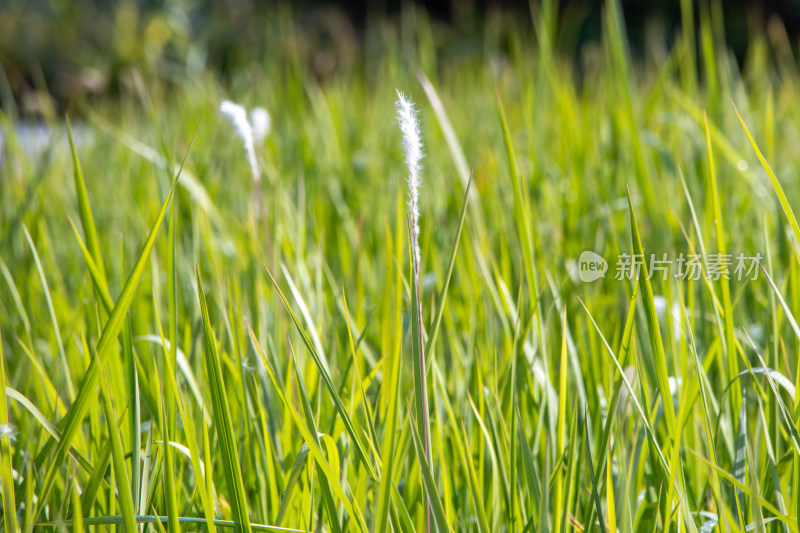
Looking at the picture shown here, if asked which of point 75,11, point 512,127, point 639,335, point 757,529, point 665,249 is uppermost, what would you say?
point 75,11

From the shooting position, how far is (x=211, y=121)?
1.98 m

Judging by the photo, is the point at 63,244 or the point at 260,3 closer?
the point at 63,244

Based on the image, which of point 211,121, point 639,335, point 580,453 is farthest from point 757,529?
point 211,121

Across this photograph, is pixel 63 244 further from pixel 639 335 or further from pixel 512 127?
pixel 512 127

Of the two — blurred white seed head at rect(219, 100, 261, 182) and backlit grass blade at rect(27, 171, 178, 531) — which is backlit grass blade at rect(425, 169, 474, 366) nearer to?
backlit grass blade at rect(27, 171, 178, 531)

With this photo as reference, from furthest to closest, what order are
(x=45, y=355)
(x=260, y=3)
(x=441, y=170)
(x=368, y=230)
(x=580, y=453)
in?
(x=260, y=3) < (x=441, y=170) < (x=368, y=230) < (x=45, y=355) < (x=580, y=453)

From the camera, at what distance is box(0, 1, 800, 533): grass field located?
1.59 feet

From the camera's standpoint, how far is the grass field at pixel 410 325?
1.59 feet

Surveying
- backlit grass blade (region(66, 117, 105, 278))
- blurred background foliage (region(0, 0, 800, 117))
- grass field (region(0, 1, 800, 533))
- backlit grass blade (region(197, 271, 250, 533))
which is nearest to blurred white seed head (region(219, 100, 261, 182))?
grass field (region(0, 1, 800, 533))

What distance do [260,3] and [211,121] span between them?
546cm

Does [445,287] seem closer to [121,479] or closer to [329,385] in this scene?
[329,385]

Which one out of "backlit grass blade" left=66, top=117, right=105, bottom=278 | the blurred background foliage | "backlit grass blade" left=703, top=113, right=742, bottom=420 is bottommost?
"backlit grass blade" left=703, top=113, right=742, bottom=420

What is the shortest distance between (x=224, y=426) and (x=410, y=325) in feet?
0.73

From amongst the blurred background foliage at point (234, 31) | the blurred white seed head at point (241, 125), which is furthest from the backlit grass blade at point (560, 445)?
the blurred background foliage at point (234, 31)
